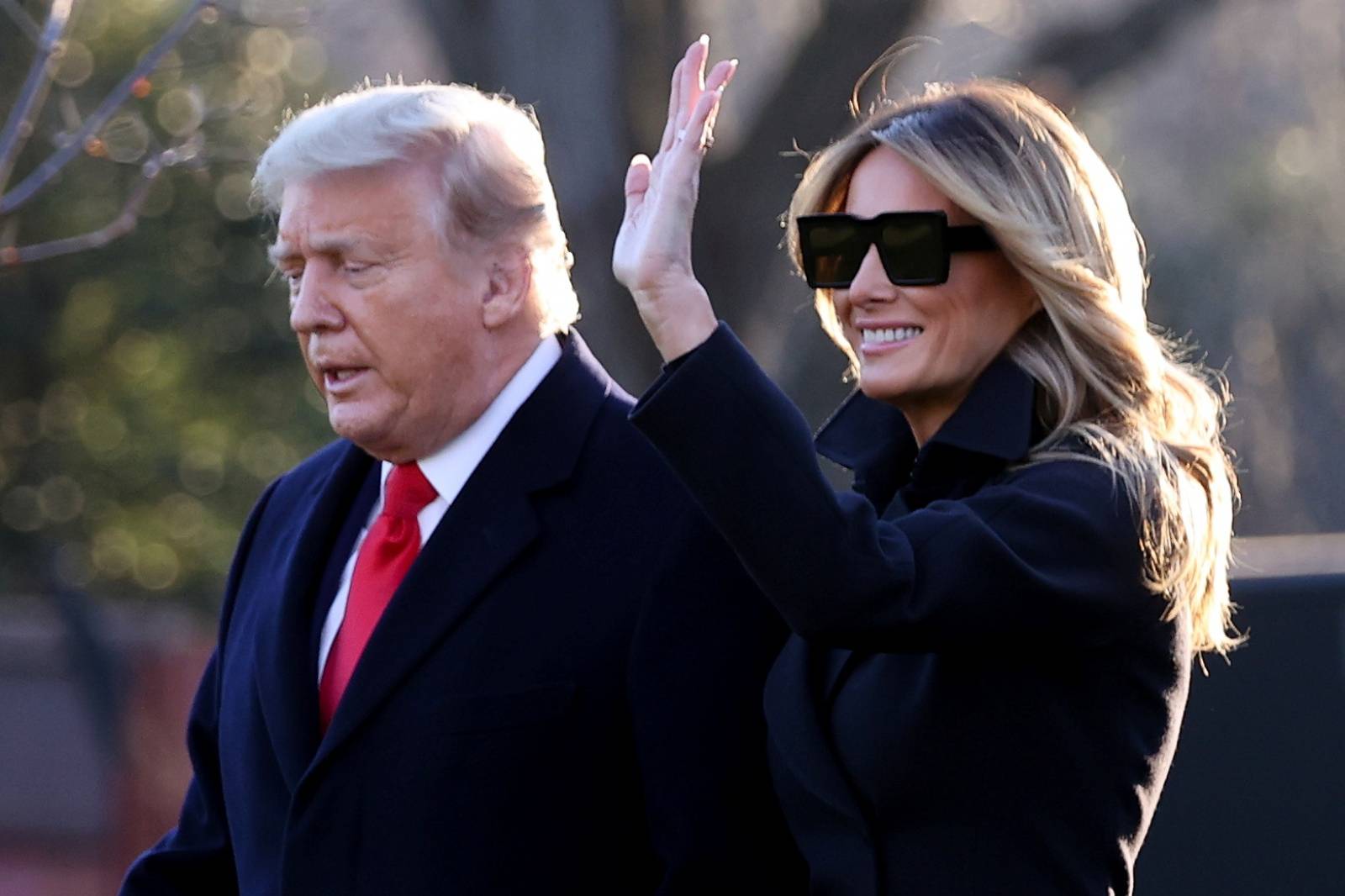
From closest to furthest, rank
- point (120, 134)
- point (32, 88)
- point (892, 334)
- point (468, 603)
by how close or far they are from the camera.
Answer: point (892, 334)
point (468, 603)
point (32, 88)
point (120, 134)

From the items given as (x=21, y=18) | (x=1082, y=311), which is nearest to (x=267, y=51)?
(x=21, y=18)

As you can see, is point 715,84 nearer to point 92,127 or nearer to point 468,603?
point 468,603

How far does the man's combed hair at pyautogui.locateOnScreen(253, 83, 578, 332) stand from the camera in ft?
9.73

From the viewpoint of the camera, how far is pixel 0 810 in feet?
20.2

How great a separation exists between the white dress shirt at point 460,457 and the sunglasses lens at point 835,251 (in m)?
0.50

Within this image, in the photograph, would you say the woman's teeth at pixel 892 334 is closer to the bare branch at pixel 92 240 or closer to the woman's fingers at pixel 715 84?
the woman's fingers at pixel 715 84

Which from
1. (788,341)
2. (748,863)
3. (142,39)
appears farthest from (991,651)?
(142,39)

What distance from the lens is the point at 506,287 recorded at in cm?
304

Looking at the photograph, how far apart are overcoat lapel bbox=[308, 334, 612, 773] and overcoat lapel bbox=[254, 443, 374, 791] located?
0.06 metres

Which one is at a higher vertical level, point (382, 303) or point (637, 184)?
point (637, 184)

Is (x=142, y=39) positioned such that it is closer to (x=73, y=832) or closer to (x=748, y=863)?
(x=73, y=832)

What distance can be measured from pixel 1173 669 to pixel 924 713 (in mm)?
355

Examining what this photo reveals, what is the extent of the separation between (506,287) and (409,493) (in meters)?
0.34

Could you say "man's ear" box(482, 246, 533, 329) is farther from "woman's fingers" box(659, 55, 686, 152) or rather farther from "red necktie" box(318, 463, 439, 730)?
"woman's fingers" box(659, 55, 686, 152)
